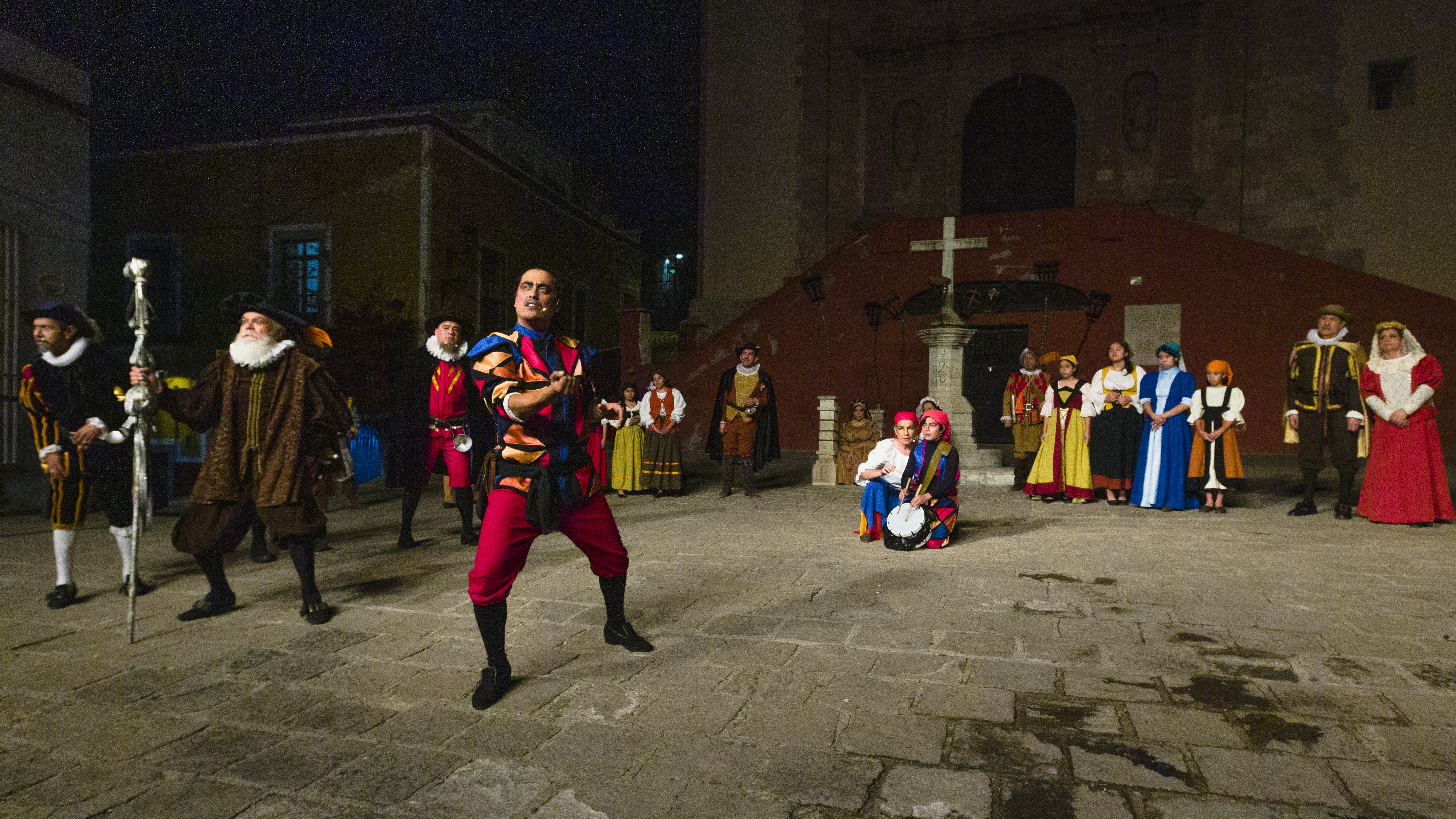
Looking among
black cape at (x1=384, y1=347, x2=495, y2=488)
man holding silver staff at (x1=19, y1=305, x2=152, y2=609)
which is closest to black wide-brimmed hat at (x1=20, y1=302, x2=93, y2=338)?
man holding silver staff at (x1=19, y1=305, x2=152, y2=609)

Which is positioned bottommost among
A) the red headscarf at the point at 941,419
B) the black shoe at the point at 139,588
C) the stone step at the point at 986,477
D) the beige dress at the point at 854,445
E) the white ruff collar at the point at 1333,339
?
the black shoe at the point at 139,588

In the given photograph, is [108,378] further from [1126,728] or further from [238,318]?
[1126,728]

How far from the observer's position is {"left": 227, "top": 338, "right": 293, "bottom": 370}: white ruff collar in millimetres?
4086

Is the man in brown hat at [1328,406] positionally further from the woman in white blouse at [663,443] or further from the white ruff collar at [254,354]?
the white ruff collar at [254,354]

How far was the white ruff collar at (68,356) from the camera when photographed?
14.8ft

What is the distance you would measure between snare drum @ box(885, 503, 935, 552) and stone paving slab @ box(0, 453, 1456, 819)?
0.47 metres

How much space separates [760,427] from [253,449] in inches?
234

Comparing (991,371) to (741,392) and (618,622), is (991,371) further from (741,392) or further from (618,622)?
(618,622)

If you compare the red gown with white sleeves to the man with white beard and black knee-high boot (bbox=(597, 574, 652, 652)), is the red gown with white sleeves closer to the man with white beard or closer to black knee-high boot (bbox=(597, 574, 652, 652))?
black knee-high boot (bbox=(597, 574, 652, 652))

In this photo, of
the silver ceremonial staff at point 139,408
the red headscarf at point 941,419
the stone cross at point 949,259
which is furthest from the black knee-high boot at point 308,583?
the stone cross at point 949,259

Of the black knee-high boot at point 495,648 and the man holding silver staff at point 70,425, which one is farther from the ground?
the man holding silver staff at point 70,425

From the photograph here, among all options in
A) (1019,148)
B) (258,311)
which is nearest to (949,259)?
(1019,148)

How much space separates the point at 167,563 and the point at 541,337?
4.19m

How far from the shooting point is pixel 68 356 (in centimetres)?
454
